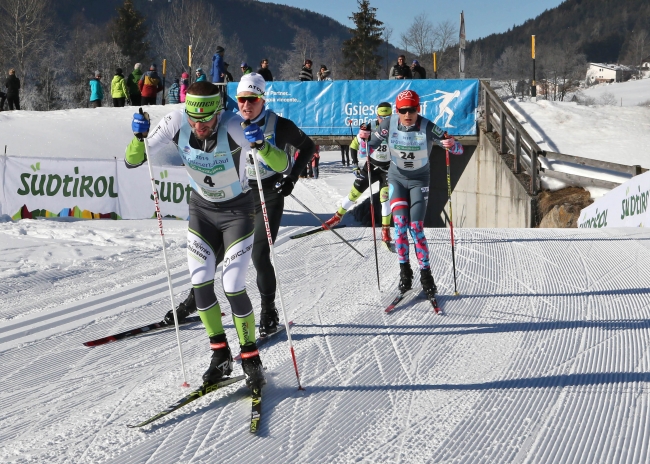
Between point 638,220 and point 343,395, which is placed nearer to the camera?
point 343,395

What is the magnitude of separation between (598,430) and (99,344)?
403 cm

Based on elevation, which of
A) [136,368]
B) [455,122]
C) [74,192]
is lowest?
[136,368]

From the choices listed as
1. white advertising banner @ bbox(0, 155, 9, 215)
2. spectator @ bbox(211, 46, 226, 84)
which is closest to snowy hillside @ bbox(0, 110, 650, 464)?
white advertising banner @ bbox(0, 155, 9, 215)

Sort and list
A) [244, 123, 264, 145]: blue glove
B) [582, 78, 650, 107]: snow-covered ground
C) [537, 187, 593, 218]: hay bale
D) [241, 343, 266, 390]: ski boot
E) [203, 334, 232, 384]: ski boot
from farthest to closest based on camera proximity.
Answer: [582, 78, 650, 107]: snow-covered ground < [537, 187, 593, 218]: hay bale < [203, 334, 232, 384]: ski boot < [241, 343, 266, 390]: ski boot < [244, 123, 264, 145]: blue glove

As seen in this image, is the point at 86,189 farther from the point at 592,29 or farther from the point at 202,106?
the point at 592,29

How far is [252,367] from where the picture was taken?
14.1 feet

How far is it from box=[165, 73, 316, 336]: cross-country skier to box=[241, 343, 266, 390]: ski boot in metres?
1.32

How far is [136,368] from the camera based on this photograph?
16.8ft

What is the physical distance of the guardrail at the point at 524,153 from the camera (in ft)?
50.8

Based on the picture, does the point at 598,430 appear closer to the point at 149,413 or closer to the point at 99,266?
the point at 149,413

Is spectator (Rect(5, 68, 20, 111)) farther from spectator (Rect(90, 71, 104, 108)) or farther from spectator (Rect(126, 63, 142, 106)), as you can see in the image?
spectator (Rect(126, 63, 142, 106))

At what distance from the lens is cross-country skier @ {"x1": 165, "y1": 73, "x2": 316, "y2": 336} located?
537cm

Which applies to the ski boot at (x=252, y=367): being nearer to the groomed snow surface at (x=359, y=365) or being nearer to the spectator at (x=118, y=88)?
the groomed snow surface at (x=359, y=365)

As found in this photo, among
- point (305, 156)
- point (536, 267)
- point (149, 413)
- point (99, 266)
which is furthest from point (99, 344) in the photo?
point (536, 267)
